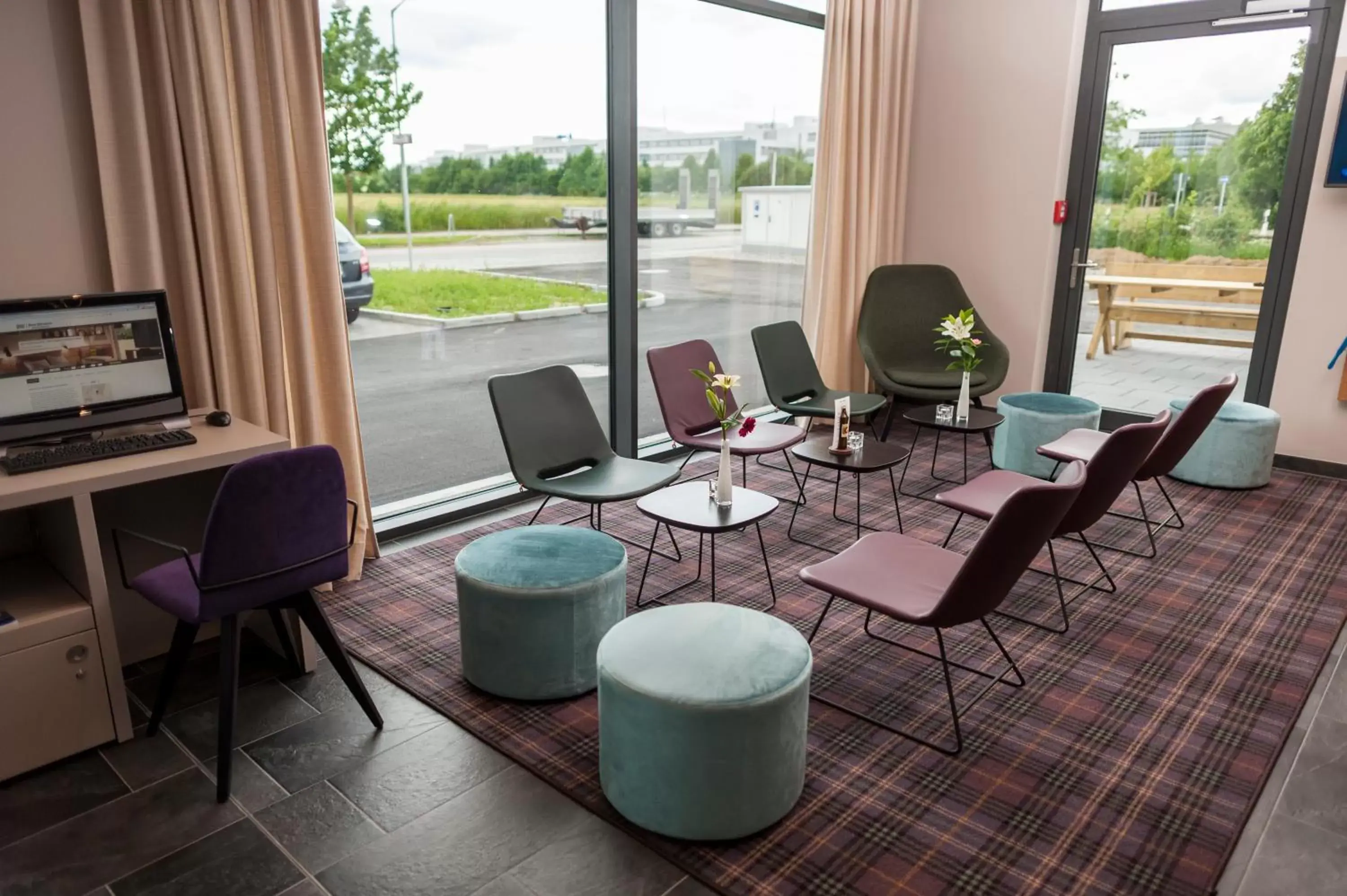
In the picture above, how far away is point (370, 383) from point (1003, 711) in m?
2.98

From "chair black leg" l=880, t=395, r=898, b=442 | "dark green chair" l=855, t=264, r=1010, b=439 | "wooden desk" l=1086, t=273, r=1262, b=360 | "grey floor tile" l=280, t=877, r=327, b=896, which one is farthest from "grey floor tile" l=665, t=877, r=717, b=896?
"wooden desk" l=1086, t=273, r=1262, b=360

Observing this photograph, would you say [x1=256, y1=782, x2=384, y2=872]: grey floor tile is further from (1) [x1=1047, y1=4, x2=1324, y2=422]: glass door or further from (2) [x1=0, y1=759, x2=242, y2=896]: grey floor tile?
(1) [x1=1047, y1=4, x2=1324, y2=422]: glass door

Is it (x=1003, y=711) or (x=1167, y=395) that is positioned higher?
(x=1167, y=395)

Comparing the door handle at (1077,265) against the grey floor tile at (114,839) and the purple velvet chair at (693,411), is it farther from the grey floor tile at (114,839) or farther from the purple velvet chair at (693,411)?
the grey floor tile at (114,839)

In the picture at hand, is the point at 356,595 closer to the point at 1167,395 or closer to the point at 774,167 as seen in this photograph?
the point at 774,167

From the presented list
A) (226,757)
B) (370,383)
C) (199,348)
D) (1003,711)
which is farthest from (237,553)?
(1003,711)

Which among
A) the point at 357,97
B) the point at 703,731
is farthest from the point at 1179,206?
the point at 703,731

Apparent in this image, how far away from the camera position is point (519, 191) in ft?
15.2

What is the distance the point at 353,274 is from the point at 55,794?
7.47ft

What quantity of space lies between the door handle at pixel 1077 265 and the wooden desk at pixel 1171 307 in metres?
0.06

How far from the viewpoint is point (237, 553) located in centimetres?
238

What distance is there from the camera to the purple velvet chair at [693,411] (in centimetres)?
439

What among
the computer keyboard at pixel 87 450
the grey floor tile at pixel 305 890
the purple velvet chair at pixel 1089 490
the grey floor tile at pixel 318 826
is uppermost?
the computer keyboard at pixel 87 450

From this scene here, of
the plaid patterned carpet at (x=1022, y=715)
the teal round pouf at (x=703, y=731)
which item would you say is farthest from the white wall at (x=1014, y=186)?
the teal round pouf at (x=703, y=731)
